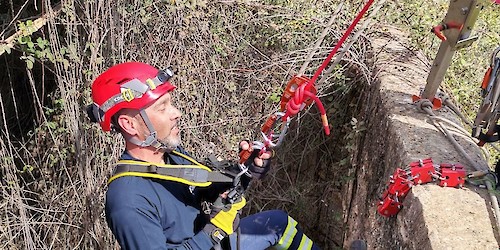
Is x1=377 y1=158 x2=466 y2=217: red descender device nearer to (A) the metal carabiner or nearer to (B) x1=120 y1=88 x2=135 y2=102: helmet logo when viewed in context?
(A) the metal carabiner

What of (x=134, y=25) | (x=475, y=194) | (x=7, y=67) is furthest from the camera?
(x=7, y=67)

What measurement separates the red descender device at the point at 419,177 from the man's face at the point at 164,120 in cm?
119

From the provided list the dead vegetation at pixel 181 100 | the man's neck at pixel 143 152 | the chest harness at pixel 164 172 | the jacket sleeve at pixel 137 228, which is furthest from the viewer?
the dead vegetation at pixel 181 100

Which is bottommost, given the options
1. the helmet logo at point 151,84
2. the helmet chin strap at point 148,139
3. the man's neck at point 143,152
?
the man's neck at point 143,152

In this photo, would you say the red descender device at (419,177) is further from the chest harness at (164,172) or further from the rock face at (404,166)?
the chest harness at (164,172)

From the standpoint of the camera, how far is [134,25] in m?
4.33

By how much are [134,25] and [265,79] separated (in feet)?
3.97

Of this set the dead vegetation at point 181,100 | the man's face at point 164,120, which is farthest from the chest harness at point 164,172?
the dead vegetation at point 181,100

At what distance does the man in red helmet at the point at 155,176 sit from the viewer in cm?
243

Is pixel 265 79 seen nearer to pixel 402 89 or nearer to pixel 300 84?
pixel 402 89

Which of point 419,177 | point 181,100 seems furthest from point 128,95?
point 181,100

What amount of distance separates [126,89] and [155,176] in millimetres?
429

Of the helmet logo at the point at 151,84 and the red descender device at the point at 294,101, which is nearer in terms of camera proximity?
the helmet logo at the point at 151,84

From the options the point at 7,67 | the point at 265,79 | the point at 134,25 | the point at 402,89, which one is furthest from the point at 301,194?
→ the point at 7,67
